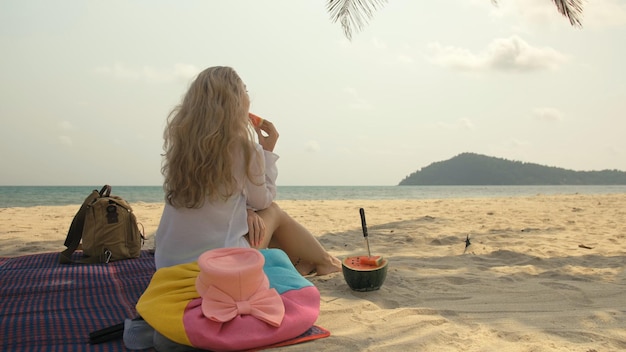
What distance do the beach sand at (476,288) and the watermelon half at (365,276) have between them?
0.18ft

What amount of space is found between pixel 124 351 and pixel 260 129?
1547 millimetres

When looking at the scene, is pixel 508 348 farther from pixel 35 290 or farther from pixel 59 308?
pixel 35 290

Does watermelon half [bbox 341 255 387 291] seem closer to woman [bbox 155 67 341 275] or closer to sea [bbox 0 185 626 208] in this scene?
woman [bbox 155 67 341 275]

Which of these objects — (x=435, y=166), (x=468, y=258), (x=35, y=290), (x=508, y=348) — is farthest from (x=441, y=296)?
(x=435, y=166)

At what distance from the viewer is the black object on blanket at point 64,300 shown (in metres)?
2.21

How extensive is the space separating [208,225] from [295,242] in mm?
908

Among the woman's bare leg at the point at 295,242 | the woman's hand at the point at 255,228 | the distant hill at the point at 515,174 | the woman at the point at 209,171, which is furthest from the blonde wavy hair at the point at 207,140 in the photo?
the distant hill at the point at 515,174

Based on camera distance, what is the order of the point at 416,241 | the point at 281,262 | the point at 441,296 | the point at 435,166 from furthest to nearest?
1. the point at 435,166
2. the point at 416,241
3. the point at 441,296
4. the point at 281,262

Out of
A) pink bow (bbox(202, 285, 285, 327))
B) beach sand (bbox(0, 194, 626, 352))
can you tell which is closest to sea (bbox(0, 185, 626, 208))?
beach sand (bbox(0, 194, 626, 352))

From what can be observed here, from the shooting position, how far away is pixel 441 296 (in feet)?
9.82

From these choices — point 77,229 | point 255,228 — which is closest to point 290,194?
point 77,229

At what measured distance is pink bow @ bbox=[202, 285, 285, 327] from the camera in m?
2.04

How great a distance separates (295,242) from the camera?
3.32 metres

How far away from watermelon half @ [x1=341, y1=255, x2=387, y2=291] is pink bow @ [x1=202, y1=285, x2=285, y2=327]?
0.92m
